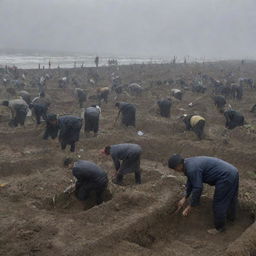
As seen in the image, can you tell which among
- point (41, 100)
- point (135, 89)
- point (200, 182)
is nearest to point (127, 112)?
point (41, 100)

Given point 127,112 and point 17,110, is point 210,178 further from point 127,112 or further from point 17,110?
point 17,110

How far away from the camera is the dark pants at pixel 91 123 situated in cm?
1266

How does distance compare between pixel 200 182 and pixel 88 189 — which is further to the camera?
pixel 88 189

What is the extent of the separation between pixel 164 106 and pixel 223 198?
389 inches

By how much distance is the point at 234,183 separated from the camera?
689 cm

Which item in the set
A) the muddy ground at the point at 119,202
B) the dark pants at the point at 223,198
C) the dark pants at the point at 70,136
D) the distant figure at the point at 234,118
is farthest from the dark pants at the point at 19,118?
the dark pants at the point at 223,198

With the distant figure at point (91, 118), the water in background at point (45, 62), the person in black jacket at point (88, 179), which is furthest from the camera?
the water in background at point (45, 62)

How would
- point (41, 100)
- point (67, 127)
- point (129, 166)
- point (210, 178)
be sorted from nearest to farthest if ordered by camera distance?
1. point (210, 178)
2. point (129, 166)
3. point (67, 127)
4. point (41, 100)

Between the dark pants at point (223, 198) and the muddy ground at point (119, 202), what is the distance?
0.37 meters

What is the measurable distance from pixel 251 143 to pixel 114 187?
22.5ft

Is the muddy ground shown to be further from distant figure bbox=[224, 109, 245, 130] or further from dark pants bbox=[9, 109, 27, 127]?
distant figure bbox=[224, 109, 245, 130]

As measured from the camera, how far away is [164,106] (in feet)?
54.1

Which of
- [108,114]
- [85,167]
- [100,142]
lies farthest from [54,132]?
[108,114]

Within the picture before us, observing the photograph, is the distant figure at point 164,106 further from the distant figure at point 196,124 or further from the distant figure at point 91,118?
the distant figure at point 91,118
